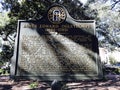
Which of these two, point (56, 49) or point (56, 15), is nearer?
point (56, 49)

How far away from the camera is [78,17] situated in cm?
2050

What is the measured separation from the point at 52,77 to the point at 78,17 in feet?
48.9

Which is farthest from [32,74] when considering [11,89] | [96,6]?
[96,6]

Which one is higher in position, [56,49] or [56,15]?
[56,15]

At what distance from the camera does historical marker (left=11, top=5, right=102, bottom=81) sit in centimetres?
630

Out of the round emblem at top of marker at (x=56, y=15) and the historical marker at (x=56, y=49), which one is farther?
the round emblem at top of marker at (x=56, y=15)

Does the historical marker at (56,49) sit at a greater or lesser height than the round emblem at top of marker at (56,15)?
lesser

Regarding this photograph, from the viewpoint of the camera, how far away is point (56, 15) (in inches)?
257

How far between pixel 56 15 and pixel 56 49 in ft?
3.58

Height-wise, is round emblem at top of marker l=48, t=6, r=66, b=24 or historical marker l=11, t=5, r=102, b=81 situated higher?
round emblem at top of marker l=48, t=6, r=66, b=24

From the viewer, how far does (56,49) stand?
6391 millimetres

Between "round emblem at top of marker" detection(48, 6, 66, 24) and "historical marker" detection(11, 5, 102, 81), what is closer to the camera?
"historical marker" detection(11, 5, 102, 81)

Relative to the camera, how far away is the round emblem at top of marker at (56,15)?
654 cm

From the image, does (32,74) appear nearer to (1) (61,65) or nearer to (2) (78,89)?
(1) (61,65)
